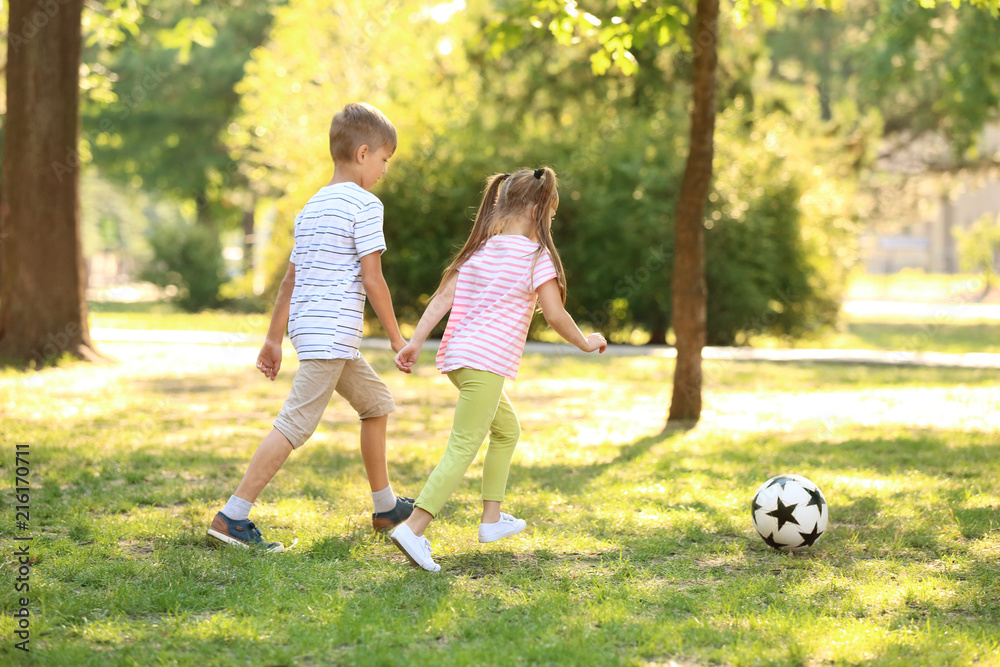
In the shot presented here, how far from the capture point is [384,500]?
473cm

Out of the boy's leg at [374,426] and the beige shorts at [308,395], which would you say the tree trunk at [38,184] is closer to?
the boy's leg at [374,426]

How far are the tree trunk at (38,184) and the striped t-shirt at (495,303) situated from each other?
8.00m

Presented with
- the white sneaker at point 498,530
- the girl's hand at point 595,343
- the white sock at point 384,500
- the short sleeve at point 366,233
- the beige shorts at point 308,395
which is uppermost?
the short sleeve at point 366,233

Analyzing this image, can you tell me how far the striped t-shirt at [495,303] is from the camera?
4184mm

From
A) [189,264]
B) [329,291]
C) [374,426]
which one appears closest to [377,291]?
[329,291]

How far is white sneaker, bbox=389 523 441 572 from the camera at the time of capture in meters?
4.04

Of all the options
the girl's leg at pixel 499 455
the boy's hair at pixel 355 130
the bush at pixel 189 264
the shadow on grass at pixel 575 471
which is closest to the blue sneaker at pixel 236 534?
the girl's leg at pixel 499 455

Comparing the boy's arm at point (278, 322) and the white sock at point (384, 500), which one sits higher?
the boy's arm at point (278, 322)

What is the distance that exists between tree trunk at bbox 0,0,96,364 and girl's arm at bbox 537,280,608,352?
825cm

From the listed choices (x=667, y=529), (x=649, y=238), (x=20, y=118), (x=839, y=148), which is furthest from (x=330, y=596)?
(x=839, y=148)

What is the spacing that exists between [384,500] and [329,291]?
1125mm

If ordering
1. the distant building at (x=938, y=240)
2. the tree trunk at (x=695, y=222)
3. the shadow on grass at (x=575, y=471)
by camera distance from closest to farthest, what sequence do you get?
the shadow on grass at (x=575, y=471)
the tree trunk at (x=695, y=222)
the distant building at (x=938, y=240)

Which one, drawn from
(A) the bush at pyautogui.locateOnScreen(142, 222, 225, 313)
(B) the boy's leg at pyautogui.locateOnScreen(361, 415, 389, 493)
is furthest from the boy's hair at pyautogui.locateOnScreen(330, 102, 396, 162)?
(A) the bush at pyautogui.locateOnScreen(142, 222, 225, 313)

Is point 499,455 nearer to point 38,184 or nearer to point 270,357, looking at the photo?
point 270,357
